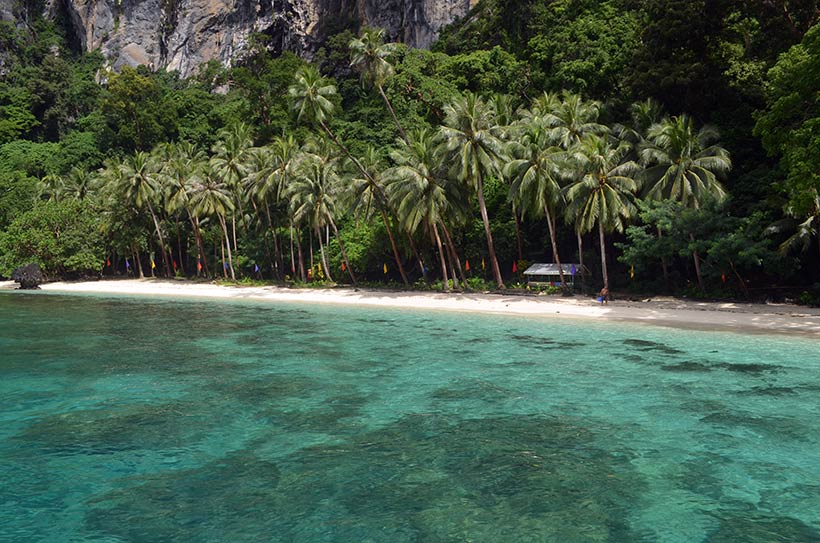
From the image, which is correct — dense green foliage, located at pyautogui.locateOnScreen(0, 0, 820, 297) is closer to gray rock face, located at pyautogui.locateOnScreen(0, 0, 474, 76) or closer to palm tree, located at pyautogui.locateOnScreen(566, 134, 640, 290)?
palm tree, located at pyautogui.locateOnScreen(566, 134, 640, 290)

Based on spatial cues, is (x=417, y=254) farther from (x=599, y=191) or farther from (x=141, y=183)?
(x=141, y=183)

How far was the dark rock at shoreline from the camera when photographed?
56.8 metres

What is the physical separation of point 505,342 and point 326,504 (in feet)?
52.2

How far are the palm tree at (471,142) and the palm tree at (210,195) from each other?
24290mm

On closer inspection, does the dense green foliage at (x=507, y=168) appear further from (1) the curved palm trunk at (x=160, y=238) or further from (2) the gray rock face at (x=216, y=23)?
(2) the gray rock face at (x=216, y=23)

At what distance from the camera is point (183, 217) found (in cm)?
6319

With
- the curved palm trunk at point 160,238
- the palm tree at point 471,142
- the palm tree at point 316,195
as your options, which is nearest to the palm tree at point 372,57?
the palm tree at point 471,142

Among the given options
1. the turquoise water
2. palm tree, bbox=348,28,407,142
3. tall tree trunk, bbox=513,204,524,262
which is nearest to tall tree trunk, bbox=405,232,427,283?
tall tree trunk, bbox=513,204,524,262

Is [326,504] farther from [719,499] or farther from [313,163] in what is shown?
[313,163]

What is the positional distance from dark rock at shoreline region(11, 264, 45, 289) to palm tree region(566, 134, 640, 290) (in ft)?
167

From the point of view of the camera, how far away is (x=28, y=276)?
2238 inches

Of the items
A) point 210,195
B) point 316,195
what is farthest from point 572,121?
point 210,195

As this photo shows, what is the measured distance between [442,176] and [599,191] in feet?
34.6

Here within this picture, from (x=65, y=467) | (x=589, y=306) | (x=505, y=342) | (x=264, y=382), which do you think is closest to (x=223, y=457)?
(x=65, y=467)
